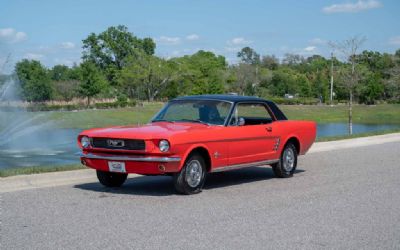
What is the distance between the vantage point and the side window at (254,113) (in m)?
11.2

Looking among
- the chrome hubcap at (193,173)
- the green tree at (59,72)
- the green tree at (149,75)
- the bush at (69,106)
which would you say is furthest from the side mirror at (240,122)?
the green tree at (59,72)

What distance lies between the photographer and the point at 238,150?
1021 cm

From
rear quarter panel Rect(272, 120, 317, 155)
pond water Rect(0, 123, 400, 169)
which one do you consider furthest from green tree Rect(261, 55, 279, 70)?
rear quarter panel Rect(272, 120, 317, 155)

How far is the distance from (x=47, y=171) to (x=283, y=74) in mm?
79839

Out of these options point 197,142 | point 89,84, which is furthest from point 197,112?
point 89,84

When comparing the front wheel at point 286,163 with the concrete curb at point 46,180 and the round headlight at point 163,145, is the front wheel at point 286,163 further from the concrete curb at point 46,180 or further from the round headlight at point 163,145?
the round headlight at point 163,145

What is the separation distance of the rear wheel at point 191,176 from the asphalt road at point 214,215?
0.16m

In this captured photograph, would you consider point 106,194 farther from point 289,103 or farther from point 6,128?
point 289,103

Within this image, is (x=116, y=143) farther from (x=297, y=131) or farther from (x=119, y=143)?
(x=297, y=131)

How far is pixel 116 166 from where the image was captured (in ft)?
29.8

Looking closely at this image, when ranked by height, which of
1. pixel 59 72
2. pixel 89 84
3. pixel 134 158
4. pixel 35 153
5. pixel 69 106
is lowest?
pixel 35 153

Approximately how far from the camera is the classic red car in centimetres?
892

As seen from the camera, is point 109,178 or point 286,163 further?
point 286,163

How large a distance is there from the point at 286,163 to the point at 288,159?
0.42 feet
